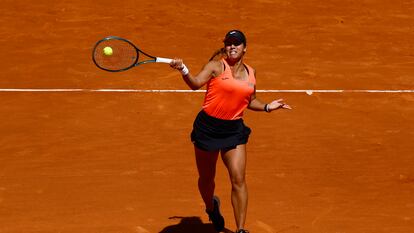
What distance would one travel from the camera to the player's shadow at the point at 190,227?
9898mm

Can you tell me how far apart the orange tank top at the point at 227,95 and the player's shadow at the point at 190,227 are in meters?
1.69

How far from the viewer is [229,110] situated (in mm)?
8711

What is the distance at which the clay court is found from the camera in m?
10.3

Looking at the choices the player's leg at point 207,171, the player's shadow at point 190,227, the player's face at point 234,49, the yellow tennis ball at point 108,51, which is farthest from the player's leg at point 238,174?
the yellow tennis ball at point 108,51

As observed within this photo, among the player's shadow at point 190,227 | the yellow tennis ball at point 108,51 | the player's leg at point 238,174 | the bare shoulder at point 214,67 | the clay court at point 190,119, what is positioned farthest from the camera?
the clay court at point 190,119

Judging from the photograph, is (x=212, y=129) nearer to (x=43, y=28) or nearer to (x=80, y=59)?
(x=80, y=59)

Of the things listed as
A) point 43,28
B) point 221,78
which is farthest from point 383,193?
point 43,28

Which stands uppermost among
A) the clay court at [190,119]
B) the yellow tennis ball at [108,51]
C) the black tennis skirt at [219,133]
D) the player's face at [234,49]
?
the player's face at [234,49]

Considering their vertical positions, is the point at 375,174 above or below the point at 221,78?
below

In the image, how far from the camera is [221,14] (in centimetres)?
1750

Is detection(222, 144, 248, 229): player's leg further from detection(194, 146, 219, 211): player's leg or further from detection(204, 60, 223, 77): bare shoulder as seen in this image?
detection(204, 60, 223, 77): bare shoulder

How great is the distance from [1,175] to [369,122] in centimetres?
519

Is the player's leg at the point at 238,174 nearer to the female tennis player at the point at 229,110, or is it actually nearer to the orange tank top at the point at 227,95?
the female tennis player at the point at 229,110

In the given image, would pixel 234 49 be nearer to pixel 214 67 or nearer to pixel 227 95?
pixel 214 67
